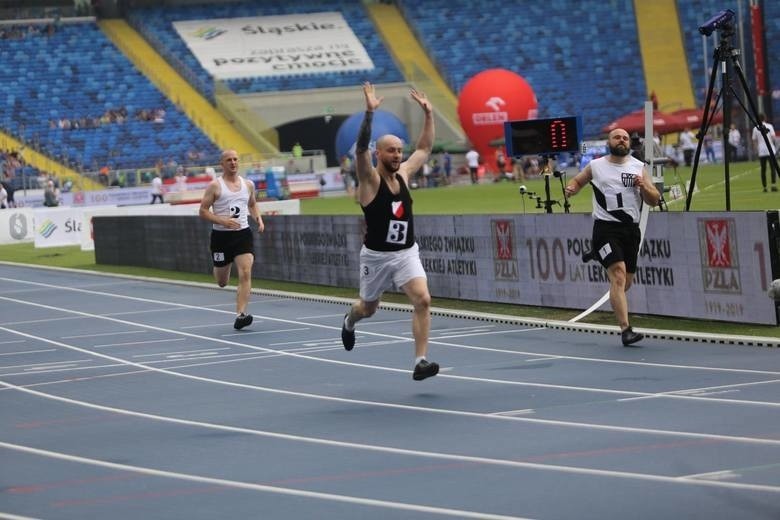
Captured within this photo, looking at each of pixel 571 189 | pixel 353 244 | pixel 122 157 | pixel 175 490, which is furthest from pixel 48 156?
pixel 175 490

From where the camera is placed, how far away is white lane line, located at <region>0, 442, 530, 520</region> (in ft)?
24.6

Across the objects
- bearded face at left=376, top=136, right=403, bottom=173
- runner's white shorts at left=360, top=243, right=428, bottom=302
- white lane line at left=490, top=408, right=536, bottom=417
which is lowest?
white lane line at left=490, top=408, right=536, bottom=417

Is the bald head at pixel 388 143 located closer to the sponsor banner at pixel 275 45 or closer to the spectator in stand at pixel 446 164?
the spectator in stand at pixel 446 164

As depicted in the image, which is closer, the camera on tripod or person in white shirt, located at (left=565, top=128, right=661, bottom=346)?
person in white shirt, located at (left=565, top=128, right=661, bottom=346)

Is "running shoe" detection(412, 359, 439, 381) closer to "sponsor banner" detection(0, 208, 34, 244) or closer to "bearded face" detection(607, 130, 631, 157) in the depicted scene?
"bearded face" detection(607, 130, 631, 157)

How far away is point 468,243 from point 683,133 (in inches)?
1533

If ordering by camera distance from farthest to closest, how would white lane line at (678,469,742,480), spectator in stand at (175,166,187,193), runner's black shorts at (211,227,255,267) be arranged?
spectator in stand at (175,166,187,193) < runner's black shorts at (211,227,255,267) < white lane line at (678,469,742,480)

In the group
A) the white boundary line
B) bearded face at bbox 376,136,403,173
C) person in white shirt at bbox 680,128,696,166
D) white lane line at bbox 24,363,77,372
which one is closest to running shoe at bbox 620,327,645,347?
the white boundary line

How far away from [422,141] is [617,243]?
272 centimetres

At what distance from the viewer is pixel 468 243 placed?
64.5 feet

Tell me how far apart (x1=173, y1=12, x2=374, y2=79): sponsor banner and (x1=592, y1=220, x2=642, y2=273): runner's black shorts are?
5556cm

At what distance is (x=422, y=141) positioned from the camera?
12672 mm

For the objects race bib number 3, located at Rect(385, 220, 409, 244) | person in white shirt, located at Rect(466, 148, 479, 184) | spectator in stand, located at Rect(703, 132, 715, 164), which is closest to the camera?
race bib number 3, located at Rect(385, 220, 409, 244)

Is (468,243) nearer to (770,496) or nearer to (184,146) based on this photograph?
(770,496)
